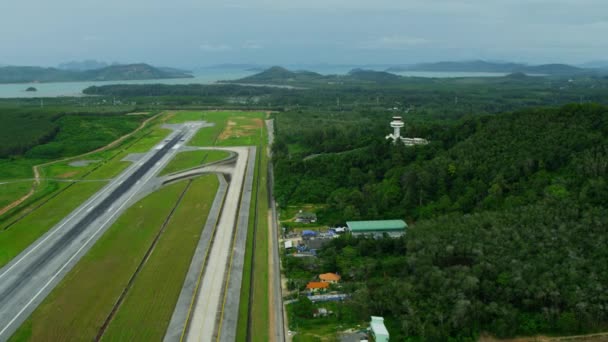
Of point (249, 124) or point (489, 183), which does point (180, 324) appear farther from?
point (249, 124)

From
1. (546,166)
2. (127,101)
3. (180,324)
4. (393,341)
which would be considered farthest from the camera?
(127,101)

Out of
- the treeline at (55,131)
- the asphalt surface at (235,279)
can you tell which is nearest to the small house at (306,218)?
the asphalt surface at (235,279)

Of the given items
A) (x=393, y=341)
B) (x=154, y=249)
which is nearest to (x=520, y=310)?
(x=393, y=341)

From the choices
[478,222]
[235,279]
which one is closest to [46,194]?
[235,279]

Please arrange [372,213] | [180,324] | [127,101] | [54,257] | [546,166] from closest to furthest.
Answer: [180,324] → [54,257] → [546,166] → [372,213] → [127,101]

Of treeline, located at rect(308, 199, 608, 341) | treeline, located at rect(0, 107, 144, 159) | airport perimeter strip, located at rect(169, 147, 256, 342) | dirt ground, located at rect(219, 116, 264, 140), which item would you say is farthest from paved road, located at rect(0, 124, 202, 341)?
dirt ground, located at rect(219, 116, 264, 140)

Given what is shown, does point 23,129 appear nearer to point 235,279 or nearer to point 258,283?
point 235,279

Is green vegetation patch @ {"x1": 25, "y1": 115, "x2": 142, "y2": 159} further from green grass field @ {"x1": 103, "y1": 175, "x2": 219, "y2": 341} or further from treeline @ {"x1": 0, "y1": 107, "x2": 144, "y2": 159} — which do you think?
green grass field @ {"x1": 103, "y1": 175, "x2": 219, "y2": 341}

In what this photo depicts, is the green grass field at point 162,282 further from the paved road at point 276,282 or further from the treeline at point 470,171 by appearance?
the treeline at point 470,171

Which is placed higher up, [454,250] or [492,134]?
[492,134]
